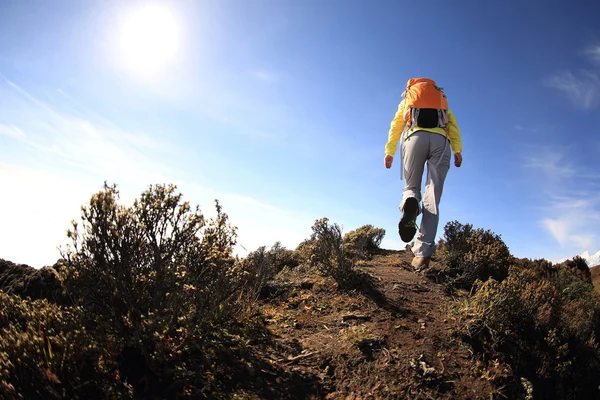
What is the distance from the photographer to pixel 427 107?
5328 millimetres

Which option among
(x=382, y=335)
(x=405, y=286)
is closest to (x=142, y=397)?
(x=382, y=335)

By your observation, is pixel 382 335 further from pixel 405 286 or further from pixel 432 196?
pixel 432 196

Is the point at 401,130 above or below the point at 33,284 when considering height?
above

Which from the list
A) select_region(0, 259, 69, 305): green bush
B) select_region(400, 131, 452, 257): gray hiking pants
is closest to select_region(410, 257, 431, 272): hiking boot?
select_region(400, 131, 452, 257): gray hiking pants

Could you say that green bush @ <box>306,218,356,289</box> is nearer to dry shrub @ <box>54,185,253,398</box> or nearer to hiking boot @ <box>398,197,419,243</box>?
hiking boot @ <box>398,197,419,243</box>

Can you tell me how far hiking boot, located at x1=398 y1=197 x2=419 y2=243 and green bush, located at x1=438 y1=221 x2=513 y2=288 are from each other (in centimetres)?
78

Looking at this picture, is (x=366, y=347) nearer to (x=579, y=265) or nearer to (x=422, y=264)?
(x=422, y=264)

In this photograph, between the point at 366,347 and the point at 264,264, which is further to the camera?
the point at 264,264

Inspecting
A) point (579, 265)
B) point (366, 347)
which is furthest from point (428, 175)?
point (579, 265)

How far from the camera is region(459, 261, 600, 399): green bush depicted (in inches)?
122

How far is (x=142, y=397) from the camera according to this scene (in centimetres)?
216

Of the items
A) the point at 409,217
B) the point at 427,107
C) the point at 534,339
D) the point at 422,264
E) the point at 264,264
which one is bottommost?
the point at 534,339

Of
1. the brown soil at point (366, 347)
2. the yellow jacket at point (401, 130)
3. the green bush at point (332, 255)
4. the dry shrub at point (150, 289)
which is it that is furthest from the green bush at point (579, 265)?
the dry shrub at point (150, 289)

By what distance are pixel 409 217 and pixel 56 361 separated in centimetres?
454
